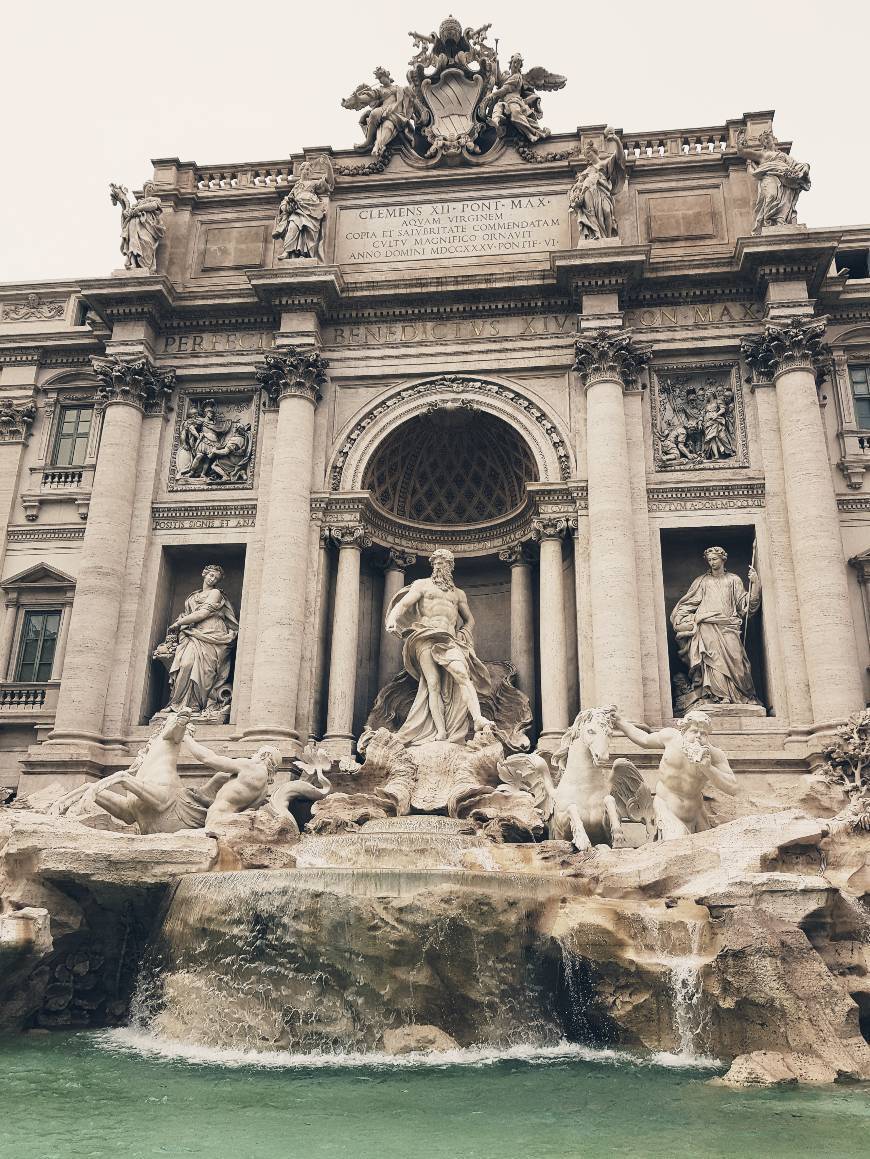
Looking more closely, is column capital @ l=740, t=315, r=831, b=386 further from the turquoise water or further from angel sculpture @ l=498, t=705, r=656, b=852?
the turquoise water

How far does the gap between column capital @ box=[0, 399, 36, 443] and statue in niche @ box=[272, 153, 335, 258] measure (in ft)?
23.0

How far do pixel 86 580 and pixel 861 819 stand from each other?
14854mm

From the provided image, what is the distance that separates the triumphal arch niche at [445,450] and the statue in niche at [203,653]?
7 centimetres

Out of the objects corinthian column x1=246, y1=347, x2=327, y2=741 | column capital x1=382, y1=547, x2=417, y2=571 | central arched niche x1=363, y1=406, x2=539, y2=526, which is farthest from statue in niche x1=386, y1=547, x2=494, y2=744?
central arched niche x1=363, y1=406, x2=539, y2=526

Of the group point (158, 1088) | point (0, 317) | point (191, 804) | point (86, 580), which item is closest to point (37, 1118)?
point (158, 1088)

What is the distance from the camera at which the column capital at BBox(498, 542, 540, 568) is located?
21.1 metres

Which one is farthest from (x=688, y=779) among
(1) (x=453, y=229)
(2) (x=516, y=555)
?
(1) (x=453, y=229)

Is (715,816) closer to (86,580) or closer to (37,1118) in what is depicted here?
(37,1118)

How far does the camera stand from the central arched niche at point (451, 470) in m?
21.3

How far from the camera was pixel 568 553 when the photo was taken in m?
20.0

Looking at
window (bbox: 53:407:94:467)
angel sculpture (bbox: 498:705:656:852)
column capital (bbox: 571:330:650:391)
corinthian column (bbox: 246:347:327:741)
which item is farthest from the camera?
window (bbox: 53:407:94:467)

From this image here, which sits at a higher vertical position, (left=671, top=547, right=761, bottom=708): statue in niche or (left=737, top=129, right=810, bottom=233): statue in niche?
(left=737, top=129, right=810, bottom=233): statue in niche

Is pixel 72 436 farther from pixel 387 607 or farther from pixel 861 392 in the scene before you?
pixel 861 392

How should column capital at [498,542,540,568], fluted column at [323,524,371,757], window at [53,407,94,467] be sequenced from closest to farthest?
fluted column at [323,524,371,757] < column capital at [498,542,540,568] < window at [53,407,94,467]
